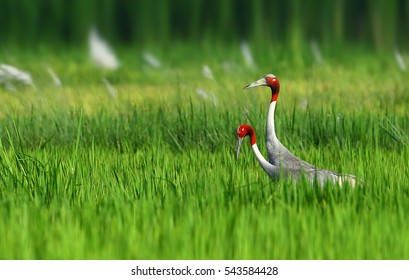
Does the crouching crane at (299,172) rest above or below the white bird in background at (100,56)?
below

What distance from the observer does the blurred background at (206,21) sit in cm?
1561

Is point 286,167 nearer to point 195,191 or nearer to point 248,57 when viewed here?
point 195,191

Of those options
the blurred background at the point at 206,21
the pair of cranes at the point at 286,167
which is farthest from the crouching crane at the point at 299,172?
the blurred background at the point at 206,21

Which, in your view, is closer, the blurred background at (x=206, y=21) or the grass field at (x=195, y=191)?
the grass field at (x=195, y=191)

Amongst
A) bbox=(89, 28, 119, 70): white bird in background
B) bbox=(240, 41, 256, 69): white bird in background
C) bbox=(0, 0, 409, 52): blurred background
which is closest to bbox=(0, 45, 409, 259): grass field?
bbox=(240, 41, 256, 69): white bird in background

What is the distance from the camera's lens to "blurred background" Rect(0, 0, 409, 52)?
51.2 feet

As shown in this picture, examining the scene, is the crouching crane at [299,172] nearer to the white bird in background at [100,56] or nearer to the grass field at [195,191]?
the grass field at [195,191]

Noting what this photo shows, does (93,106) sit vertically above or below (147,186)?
above

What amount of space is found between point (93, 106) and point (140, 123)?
1.54m

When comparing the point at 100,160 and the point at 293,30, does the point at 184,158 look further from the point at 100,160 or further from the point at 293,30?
the point at 293,30

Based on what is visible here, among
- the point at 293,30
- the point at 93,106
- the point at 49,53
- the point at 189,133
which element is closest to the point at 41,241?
the point at 189,133

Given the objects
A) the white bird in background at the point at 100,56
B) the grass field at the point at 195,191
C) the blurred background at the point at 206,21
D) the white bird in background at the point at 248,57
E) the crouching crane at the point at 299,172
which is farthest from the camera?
the blurred background at the point at 206,21

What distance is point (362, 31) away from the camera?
1583cm

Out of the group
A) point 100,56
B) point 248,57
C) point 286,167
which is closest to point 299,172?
point 286,167
